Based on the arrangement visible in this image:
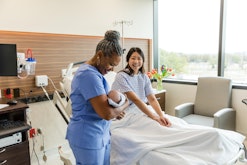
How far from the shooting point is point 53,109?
268 centimetres

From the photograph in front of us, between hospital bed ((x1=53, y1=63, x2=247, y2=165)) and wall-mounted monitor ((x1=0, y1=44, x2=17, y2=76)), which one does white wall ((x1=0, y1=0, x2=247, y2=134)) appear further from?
hospital bed ((x1=53, y1=63, x2=247, y2=165))

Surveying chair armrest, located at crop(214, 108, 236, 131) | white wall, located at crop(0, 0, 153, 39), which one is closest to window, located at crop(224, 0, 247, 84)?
chair armrest, located at crop(214, 108, 236, 131)

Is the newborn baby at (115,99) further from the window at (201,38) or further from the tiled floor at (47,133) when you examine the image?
the window at (201,38)

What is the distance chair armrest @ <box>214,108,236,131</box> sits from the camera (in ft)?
8.14

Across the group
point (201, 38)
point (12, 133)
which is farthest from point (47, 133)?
point (201, 38)

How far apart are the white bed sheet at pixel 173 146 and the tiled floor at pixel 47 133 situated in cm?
112

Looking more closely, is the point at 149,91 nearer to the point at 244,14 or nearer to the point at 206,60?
the point at 206,60

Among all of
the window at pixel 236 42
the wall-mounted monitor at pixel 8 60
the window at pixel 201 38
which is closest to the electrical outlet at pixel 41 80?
the wall-mounted monitor at pixel 8 60

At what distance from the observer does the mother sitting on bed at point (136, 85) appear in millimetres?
1980

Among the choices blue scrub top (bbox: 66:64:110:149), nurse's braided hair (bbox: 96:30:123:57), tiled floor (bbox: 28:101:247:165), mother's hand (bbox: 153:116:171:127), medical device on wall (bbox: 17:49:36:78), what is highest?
nurse's braided hair (bbox: 96:30:123:57)

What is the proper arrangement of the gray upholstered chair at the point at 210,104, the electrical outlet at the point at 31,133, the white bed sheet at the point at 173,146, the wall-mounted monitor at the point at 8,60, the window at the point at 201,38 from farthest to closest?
the window at the point at 201,38, the gray upholstered chair at the point at 210,104, the electrical outlet at the point at 31,133, the wall-mounted monitor at the point at 8,60, the white bed sheet at the point at 173,146

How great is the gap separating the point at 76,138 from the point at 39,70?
144 cm

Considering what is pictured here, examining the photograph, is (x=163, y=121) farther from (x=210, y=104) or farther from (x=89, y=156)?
(x=210, y=104)

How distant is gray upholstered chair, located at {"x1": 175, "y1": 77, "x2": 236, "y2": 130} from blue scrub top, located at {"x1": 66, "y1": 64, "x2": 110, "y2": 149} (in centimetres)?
178
